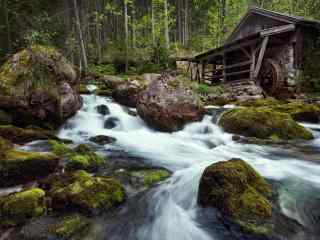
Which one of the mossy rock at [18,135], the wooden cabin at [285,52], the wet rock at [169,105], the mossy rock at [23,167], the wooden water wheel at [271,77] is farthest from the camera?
the wooden water wheel at [271,77]

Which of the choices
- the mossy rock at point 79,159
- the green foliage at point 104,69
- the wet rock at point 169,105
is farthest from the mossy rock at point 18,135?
the green foliage at point 104,69

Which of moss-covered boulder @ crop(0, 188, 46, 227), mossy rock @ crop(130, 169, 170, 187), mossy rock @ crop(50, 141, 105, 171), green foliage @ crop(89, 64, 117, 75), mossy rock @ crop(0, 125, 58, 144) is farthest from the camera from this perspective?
green foliage @ crop(89, 64, 117, 75)

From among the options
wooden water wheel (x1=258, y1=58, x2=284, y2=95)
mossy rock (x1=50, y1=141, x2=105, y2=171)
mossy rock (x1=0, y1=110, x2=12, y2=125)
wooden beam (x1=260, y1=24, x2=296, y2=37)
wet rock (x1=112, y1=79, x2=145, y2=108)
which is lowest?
mossy rock (x1=50, y1=141, x2=105, y2=171)

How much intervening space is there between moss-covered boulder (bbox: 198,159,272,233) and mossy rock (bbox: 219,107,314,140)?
3909 mm

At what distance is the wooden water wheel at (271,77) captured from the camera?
1323 centimetres

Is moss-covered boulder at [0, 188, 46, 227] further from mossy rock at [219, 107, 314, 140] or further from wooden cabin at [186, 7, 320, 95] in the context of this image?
wooden cabin at [186, 7, 320, 95]

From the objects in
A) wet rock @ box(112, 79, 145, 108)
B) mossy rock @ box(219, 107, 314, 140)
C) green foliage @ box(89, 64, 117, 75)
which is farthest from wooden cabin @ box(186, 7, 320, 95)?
green foliage @ box(89, 64, 117, 75)

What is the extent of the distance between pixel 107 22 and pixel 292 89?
24327 millimetres

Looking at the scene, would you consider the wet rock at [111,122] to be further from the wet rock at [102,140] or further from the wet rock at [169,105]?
the wet rock at [102,140]

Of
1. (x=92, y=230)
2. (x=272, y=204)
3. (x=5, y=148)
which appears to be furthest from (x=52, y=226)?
(x=272, y=204)

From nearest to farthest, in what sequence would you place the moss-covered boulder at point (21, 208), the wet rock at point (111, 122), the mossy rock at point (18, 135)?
1. the moss-covered boulder at point (21, 208)
2. the mossy rock at point (18, 135)
3. the wet rock at point (111, 122)

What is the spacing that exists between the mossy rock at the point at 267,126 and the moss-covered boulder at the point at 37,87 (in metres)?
5.69

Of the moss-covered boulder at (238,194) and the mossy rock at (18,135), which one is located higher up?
the mossy rock at (18,135)

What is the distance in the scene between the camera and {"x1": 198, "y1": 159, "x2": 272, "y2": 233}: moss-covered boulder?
2.56 m
